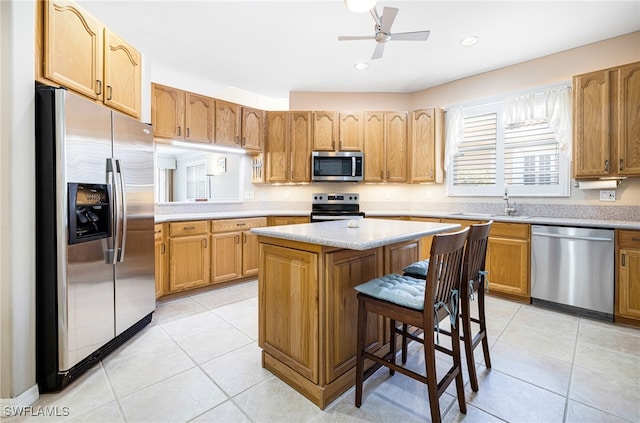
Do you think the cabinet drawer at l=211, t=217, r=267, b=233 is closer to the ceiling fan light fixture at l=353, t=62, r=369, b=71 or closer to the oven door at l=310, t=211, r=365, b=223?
the oven door at l=310, t=211, r=365, b=223

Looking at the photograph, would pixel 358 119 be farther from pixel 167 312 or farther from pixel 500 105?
pixel 167 312

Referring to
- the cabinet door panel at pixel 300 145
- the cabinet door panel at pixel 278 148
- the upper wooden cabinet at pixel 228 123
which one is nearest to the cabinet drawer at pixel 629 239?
the cabinet door panel at pixel 300 145

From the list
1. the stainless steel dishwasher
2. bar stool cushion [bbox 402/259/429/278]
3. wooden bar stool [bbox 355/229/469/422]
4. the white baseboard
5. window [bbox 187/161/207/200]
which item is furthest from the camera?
window [bbox 187/161/207/200]

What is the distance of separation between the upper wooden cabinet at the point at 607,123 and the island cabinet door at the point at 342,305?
8.96ft

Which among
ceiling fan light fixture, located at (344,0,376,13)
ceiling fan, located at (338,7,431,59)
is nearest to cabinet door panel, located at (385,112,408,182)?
ceiling fan, located at (338,7,431,59)

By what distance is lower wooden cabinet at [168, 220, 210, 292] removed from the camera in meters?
3.20

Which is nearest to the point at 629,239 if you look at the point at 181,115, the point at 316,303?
the point at 316,303

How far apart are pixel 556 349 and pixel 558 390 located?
0.60m

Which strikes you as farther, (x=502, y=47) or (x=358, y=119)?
(x=358, y=119)

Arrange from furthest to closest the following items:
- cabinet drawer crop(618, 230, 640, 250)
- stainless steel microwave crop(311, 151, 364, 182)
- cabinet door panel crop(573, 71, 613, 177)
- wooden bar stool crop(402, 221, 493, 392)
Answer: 1. stainless steel microwave crop(311, 151, 364, 182)
2. cabinet door panel crop(573, 71, 613, 177)
3. cabinet drawer crop(618, 230, 640, 250)
4. wooden bar stool crop(402, 221, 493, 392)

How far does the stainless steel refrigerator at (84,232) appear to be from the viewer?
1.66 meters

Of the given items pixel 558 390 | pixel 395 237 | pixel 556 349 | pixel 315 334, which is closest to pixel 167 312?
pixel 315 334

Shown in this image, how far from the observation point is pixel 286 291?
176 centimetres

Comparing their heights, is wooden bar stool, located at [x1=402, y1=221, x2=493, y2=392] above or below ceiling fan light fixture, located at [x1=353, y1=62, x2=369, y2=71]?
below
